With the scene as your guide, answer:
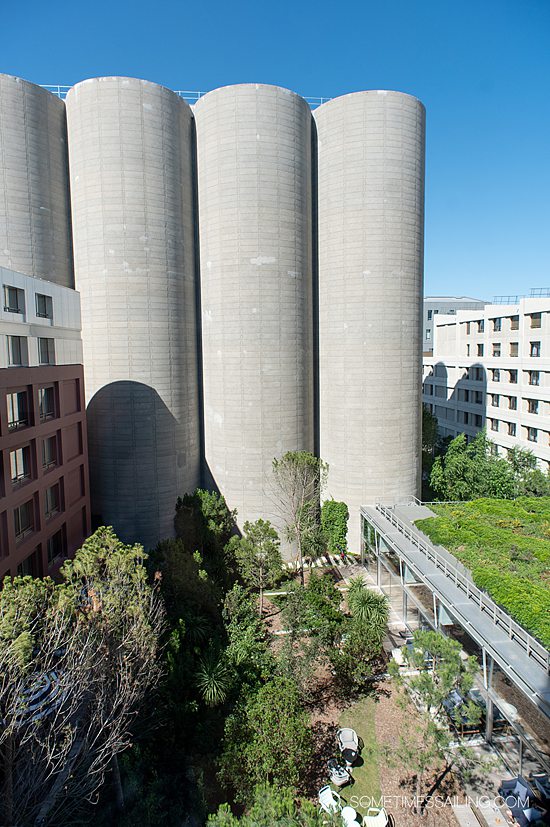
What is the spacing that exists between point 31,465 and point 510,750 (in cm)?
2576

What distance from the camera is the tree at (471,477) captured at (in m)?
42.3

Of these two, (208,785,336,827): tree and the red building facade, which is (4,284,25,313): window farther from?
(208,785,336,827): tree

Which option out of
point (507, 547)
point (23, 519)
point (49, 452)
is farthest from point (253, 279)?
point (507, 547)

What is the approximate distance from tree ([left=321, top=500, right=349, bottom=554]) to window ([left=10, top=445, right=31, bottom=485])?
78.9 ft

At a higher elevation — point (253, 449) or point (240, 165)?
point (240, 165)

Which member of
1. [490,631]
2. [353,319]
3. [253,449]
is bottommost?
[490,631]

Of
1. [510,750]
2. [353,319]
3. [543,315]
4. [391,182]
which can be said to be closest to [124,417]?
[353,319]

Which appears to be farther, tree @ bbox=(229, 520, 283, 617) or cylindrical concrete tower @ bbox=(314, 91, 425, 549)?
cylindrical concrete tower @ bbox=(314, 91, 425, 549)

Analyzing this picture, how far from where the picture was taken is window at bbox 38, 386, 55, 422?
1083 inches

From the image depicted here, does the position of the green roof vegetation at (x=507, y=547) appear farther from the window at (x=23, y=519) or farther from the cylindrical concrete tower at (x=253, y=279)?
the window at (x=23, y=519)

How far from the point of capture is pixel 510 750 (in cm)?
1953

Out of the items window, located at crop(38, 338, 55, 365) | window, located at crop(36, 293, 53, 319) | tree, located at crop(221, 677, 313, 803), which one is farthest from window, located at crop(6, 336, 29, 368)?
tree, located at crop(221, 677, 313, 803)

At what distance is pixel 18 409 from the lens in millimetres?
24875

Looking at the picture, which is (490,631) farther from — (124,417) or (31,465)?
(124,417)
